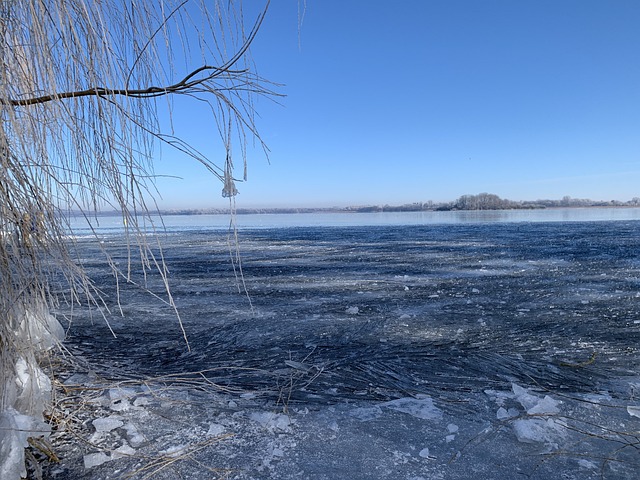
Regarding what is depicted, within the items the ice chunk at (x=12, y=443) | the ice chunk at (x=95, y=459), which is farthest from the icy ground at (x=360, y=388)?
the ice chunk at (x=12, y=443)

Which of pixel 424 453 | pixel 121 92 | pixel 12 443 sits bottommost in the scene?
pixel 424 453

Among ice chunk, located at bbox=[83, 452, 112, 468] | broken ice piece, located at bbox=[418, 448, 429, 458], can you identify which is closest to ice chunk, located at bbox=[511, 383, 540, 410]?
broken ice piece, located at bbox=[418, 448, 429, 458]

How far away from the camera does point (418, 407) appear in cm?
251

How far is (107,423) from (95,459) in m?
0.33

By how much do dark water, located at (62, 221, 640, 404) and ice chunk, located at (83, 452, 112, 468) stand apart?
0.96 meters

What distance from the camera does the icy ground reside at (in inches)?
77.5

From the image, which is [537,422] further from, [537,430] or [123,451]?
[123,451]

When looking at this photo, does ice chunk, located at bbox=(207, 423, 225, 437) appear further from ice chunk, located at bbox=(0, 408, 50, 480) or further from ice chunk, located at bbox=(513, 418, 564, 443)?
ice chunk, located at bbox=(513, 418, 564, 443)

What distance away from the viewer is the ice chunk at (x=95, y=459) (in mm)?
1927

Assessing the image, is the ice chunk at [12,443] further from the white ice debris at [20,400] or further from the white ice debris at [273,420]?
the white ice debris at [273,420]

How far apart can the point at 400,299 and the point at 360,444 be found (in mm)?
3695


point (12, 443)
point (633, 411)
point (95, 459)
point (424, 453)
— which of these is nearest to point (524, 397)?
point (633, 411)

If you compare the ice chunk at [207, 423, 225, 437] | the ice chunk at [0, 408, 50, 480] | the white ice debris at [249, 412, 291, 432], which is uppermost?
the ice chunk at [0, 408, 50, 480]

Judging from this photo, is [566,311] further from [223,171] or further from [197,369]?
[223,171]
